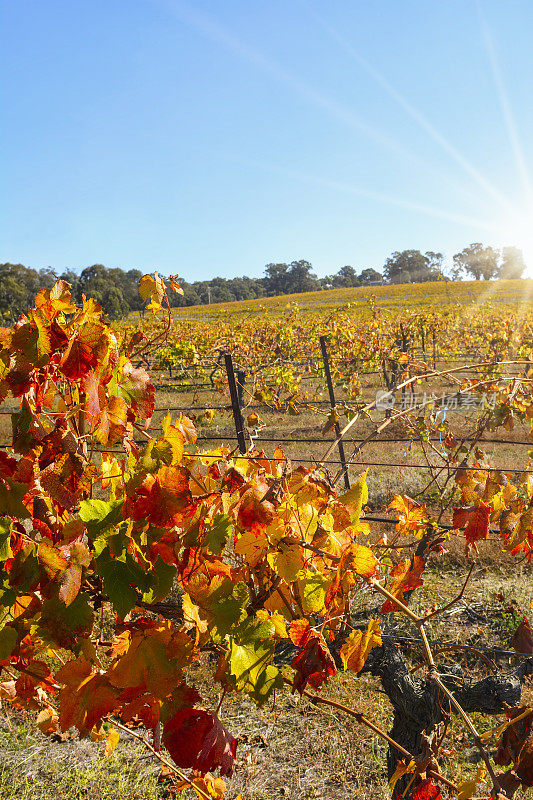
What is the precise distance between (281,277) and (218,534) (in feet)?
229

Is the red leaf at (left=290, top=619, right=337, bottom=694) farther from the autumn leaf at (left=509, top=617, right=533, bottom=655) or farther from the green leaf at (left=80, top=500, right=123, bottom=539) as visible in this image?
the autumn leaf at (left=509, top=617, right=533, bottom=655)

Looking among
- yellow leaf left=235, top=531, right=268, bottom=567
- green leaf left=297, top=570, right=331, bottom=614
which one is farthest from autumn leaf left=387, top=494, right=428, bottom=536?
yellow leaf left=235, top=531, right=268, bottom=567

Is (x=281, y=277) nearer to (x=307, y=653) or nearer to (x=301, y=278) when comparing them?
(x=301, y=278)

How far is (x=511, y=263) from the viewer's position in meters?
62.1

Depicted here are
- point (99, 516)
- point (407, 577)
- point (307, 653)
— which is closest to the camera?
point (99, 516)

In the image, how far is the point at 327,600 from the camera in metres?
0.96

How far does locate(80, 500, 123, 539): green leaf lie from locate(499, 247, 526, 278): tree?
67429 millimetres

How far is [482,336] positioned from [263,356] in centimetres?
847

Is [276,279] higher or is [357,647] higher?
[276,279]

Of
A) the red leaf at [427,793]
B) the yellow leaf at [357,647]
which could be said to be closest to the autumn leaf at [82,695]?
the yellow leaf at [357,647]

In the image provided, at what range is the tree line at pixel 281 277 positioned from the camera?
135ft

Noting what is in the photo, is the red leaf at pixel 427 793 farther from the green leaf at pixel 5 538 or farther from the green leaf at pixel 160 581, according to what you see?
the green leaf at pixel 5 538

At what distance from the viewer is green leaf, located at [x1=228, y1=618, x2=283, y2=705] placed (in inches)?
32.2

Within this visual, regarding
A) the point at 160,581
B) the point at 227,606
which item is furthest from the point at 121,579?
the point at 227,606
